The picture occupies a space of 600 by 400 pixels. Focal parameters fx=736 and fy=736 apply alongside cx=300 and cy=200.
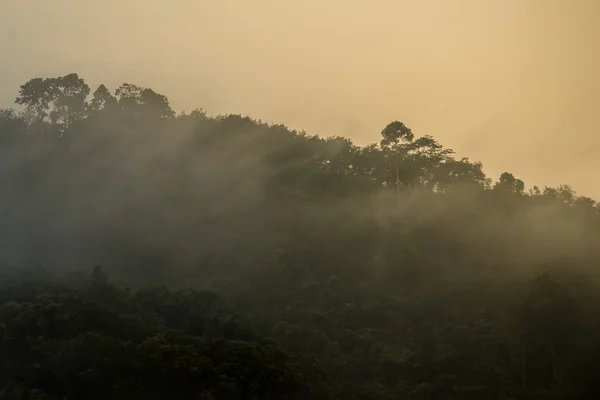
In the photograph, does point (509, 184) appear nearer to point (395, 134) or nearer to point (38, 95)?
point (395, 134)

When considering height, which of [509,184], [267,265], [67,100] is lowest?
[267,265]

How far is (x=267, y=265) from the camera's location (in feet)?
187

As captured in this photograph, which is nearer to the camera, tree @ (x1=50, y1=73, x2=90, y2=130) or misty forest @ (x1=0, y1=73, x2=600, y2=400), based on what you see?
misty forest @ (x1=0, y1=73, x2=600, y2=400)

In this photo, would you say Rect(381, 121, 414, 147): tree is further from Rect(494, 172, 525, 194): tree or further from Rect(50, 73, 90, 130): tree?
Rect(50, 73, 90, 130): tree

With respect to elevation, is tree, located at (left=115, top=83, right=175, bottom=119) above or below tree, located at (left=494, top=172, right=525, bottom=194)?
above

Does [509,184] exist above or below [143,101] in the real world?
below

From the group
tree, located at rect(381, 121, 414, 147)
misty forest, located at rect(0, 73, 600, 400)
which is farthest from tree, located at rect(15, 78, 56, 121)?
tree, located at rect(381, 121, 414, 147)

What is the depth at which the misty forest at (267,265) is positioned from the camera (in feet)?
124

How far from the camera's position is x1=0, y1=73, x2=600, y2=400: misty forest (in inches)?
1483

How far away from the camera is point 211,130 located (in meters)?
79.8

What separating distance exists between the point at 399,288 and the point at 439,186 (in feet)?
81.4

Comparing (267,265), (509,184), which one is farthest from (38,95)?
(509,184)

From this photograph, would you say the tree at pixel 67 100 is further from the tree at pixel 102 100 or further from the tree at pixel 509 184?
the tree at pixel 509 184

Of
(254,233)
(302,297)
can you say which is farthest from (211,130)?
(302,297)
